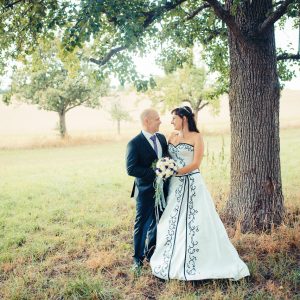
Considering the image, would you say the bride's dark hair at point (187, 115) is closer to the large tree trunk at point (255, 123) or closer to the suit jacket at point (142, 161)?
the suit jacket at point (142, 161)

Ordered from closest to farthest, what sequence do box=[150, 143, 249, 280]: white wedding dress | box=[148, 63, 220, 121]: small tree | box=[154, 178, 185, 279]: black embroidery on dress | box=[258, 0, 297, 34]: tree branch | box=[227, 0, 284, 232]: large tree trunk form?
box=[150, 143, 249, 280]: white wedding dress < box=[154, 178, 185, 279]: black embroidery on dress < box=[258, 0, 297, 34]: tree branch < box=[227, 0, 284, 232]: large tree trunk < box=[148, 63, 220, 121]: small tree

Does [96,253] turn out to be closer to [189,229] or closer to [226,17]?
[189,229]

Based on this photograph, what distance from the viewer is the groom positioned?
224 inches

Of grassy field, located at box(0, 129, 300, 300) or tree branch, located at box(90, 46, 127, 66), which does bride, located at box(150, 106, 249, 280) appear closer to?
grassy field, located at box(0, 129, 300, 300)

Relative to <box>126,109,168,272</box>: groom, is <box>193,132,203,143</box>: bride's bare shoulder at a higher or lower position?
higher

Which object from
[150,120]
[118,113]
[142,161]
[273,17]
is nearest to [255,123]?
[273,17]

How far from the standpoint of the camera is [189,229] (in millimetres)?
5516

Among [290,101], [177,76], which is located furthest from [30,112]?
[290,101]

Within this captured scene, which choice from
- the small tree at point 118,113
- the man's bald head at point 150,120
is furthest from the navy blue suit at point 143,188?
the small tree at point 118,113

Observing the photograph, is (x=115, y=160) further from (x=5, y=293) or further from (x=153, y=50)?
(x=5, y=293)

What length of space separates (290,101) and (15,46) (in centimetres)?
9048

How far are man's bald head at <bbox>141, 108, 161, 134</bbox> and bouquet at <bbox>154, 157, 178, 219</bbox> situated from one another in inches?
21.3

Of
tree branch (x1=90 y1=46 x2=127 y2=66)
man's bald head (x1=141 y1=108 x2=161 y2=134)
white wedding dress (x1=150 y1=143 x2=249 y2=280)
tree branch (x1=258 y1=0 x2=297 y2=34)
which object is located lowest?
white wedding dress (x1=150 y1=143 x2=249 y2=280)

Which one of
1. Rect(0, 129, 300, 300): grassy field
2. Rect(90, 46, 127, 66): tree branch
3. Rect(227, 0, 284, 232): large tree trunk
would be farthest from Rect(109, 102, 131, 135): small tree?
Rect(227, 0, 284, 232): large tree trunk
